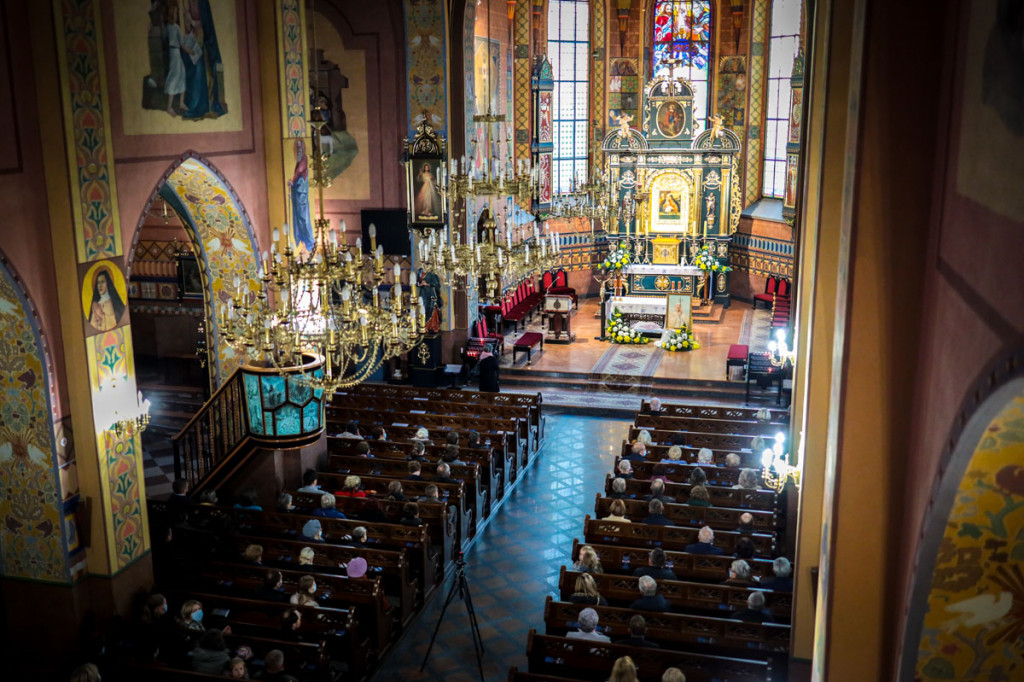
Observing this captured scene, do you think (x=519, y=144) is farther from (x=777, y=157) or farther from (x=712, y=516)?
(x=712, y=516)

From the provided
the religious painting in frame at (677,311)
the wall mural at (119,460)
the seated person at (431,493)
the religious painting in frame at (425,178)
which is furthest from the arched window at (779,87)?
the wall mural at (119,460)

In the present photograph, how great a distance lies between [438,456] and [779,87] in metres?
16.8

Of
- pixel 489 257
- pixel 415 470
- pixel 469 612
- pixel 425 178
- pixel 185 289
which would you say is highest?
pixel 425 178

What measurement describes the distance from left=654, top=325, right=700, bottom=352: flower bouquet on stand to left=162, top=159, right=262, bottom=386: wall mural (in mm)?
11089

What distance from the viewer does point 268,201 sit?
A: 13.7 m

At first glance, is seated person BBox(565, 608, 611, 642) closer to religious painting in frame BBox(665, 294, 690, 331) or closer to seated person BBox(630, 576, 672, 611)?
seated person BBox(630, 576, 672, 611)

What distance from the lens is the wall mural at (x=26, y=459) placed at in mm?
9438

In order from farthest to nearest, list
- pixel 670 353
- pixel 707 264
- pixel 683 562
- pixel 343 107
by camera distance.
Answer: pixel 707 264 → pixel 670 353 → pixel 343 107 → pixel 683 562

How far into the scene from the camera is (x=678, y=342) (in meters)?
22.0

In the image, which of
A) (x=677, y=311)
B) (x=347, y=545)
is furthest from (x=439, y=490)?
(x=677, y=311)

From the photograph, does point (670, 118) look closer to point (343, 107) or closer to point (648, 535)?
point (343, 107)

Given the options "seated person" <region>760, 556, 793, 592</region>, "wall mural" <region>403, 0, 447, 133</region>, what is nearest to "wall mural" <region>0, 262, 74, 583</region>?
"seated person" <region>760, 556, 793, 592</region>

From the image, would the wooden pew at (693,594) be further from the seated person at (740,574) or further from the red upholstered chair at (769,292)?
the red upholstered chair at (769,292)

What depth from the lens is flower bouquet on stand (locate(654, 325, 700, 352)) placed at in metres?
22.0
